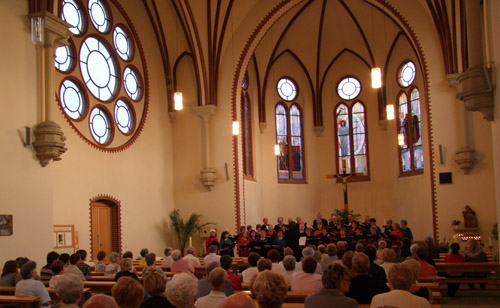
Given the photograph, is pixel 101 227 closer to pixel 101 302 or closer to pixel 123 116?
pixel 123 116

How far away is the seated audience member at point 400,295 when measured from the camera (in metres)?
4.80

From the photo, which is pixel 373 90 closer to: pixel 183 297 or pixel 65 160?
pixel 65 160

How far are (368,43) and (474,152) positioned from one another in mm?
8707

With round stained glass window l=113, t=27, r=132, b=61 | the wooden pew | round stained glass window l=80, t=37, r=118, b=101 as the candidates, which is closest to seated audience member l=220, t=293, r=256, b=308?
the wooden pew

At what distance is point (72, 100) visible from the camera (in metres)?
15.4

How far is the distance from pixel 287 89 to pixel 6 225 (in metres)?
16.5

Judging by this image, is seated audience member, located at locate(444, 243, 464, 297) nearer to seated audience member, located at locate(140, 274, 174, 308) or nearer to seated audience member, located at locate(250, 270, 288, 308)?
seated audience member, located at locate(140, 274, 174, 308)

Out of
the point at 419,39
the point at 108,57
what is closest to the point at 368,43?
the point at 419,39

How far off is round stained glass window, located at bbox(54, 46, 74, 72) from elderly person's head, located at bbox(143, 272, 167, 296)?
37.5 ft

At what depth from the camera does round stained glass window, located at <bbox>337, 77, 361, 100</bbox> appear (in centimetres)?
2548

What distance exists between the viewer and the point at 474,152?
16.9m

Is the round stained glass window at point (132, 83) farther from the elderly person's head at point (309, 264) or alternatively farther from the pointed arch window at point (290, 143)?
the elderly person's head at point (309, 264)

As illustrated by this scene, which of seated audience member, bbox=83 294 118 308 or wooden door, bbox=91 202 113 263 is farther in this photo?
wooden door, bbox=91 202 113 263

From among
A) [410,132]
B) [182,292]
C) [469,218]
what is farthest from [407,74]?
[182,292]
